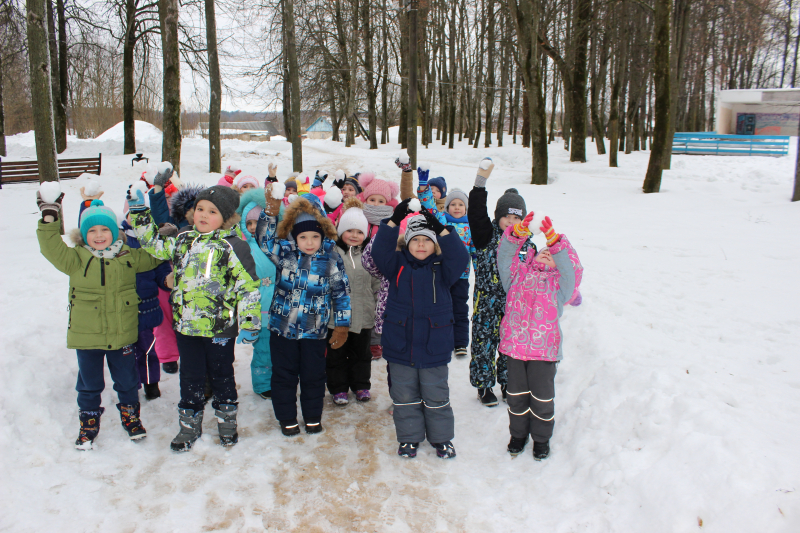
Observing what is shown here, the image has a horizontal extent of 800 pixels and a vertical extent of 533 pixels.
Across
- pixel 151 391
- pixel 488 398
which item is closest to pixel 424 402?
pixel 488 398

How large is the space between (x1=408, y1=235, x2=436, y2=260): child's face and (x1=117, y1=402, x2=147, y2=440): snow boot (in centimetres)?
224

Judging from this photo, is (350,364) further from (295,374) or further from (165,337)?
(165,337)

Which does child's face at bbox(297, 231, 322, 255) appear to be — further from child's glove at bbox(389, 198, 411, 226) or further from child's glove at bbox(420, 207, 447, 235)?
child's glove at bbox(420, 207, 447, 235)

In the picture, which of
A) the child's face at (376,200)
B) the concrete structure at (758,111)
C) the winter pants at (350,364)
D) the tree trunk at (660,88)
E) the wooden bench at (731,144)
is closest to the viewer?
the winter pants at (350,364)

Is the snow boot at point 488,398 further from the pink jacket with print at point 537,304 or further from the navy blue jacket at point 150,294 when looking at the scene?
the navy blue jacket at point 150,294

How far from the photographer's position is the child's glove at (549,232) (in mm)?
3018

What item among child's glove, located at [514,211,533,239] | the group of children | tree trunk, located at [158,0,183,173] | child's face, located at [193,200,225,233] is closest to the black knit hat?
the group of children

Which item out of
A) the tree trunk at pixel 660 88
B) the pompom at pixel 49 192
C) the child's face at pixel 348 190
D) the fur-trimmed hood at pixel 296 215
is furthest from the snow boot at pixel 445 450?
the tree trunk at pixel 660 88

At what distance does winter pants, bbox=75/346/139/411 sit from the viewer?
3.36m

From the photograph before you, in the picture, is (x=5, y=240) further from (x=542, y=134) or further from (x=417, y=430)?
(x=542, y=134)

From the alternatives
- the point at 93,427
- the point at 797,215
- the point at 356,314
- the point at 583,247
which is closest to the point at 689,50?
the point at 797,215

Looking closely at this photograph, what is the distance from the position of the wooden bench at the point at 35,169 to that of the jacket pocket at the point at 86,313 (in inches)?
527

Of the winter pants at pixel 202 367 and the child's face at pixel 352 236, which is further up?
the child's face at pixel 352 236

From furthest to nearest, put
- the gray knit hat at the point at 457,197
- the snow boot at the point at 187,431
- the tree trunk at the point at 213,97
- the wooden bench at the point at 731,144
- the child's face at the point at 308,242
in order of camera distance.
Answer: the wooden bench at the point at 731,144 < the tree trunk at the point at 213,97 < the gray knit hat at the point at 457,197 < the child's face at the point at 308,242 < the snow boot at the point at 187,431
